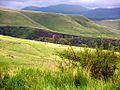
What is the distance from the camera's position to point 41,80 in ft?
34.7

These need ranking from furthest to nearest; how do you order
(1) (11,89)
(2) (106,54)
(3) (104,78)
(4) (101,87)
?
(2) (106,54) → (3) (104,78) → (1) (11,89) → (4) (101,87)

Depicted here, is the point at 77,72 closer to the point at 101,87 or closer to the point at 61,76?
the point at 61,76

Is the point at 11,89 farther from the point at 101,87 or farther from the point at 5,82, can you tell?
the point at 101,87

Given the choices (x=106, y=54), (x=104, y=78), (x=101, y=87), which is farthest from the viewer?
(x=106, y=54)

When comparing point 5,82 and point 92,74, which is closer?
point 5,82

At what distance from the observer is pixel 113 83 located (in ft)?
34.1

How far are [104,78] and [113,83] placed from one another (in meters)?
1.42

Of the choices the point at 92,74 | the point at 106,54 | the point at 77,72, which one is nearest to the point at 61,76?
the point at 77,72

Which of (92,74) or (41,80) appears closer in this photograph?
(41,80)

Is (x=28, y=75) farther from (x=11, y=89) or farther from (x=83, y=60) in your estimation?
(x=83, y=60)

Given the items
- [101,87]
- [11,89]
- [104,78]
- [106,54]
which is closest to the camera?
[101,87]

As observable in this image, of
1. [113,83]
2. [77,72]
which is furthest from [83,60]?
[113,83]

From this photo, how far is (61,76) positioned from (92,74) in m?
1.43

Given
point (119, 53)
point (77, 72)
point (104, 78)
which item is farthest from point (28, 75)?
point (119, 53)
